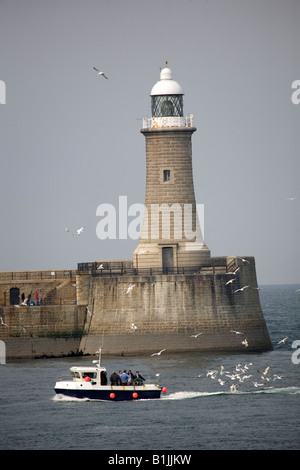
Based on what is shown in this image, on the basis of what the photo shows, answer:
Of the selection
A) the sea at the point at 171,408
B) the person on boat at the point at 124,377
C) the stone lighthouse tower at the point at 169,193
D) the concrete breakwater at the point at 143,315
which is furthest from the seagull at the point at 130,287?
the person on boat at the point at 124,377

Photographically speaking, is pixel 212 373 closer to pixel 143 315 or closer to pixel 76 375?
pixel 76 375

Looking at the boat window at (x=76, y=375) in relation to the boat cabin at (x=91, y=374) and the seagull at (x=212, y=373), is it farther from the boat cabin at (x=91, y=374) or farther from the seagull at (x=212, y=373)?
the seagull at (x=212, y=373)

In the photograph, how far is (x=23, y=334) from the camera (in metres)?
77.6

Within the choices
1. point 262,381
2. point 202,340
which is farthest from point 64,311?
A: point 262,381

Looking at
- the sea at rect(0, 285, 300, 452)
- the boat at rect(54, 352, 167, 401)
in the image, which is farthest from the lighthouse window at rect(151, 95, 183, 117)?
the boat at rect(54, 352, 167, 401)

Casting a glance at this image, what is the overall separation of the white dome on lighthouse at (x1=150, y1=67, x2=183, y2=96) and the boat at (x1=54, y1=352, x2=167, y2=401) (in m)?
19.7

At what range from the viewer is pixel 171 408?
2441 inches

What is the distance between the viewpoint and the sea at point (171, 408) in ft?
182

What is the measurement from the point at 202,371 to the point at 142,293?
7516 mm

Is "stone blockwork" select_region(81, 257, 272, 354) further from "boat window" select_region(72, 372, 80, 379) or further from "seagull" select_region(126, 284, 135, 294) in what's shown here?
"boat window" select_region(72, 372, 80, 379)

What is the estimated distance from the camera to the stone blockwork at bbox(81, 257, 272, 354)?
75688 mm

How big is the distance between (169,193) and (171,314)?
7065 mm

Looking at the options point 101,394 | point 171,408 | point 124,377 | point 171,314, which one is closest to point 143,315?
point 171,314
